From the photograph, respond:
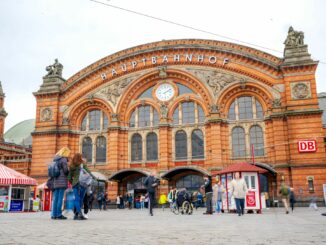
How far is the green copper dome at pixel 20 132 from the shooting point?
6141 centimetres

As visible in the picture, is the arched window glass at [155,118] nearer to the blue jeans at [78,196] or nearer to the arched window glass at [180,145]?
the arched window glass at [180,145]

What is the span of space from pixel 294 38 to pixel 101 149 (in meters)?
21.7

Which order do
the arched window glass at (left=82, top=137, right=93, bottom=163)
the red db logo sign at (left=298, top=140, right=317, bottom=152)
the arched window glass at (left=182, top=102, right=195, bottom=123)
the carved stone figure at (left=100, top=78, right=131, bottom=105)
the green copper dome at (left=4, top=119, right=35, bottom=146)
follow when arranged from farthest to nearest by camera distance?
the green copper dome at (left=4, top=119, right=35, bottom=146), the arched window glass at (left=82, top=137, right=93, bottom=163), the carved stone figure at (left=100, top=78, right=131, bottom=105), the arched window glass at (left=182, top=102, right=195, bottom=123), the red db logo sign at (left=298, top=140, right=317, bottom=152)

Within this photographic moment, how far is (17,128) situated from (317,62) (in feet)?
178

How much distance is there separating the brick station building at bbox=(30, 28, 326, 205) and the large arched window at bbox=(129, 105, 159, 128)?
0.11 metres

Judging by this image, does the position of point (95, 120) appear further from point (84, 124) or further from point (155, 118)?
point (155, 118)

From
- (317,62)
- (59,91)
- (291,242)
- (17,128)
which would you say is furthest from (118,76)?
(17,128)

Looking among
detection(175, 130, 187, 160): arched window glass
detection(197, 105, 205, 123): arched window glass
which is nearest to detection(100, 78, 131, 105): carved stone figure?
detection(175, 130, 187, 160): arched window glass

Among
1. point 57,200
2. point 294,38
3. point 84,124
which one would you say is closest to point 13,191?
point 84,124

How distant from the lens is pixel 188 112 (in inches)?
1374

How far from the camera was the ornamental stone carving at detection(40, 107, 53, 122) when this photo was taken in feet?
123

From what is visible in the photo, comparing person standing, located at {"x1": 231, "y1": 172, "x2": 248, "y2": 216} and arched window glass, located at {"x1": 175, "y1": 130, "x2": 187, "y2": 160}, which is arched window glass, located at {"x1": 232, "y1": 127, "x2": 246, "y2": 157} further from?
person standing, located at {"x1": 231, "y1": 172, "x2": 248, "y2": 216}

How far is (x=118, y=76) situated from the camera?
3722 centimetres

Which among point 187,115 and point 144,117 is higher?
point 144,117
